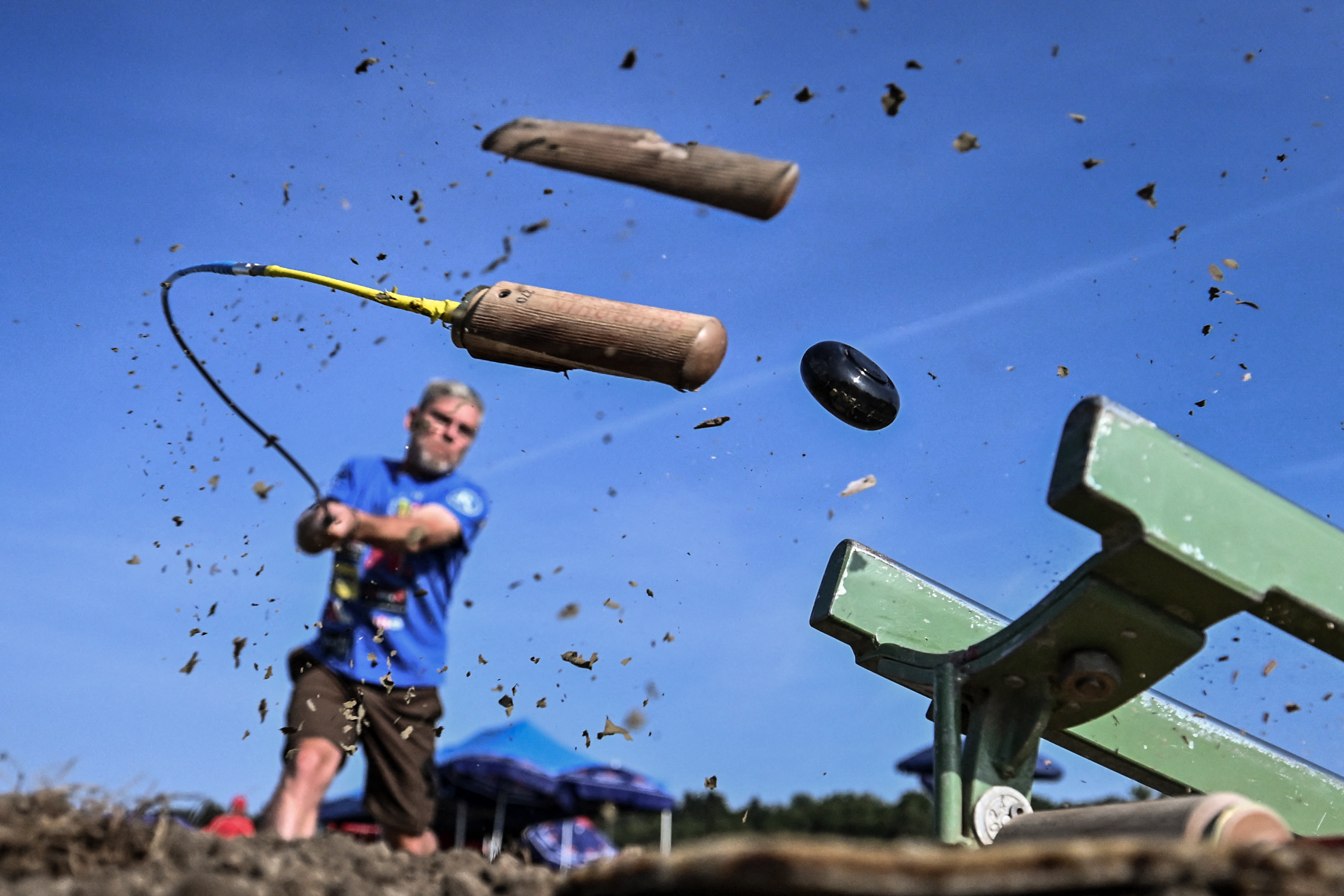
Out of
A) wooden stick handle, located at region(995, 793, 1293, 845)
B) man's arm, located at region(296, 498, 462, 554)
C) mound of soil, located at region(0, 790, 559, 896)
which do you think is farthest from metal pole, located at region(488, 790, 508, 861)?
wooden stick handle, located at region(995, 793, 1293, 845)

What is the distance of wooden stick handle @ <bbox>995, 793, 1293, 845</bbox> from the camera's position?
201cm

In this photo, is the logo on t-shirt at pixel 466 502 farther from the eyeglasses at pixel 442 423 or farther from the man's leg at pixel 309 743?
Answer: the man's leg at pixel 309 743

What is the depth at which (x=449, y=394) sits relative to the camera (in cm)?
423

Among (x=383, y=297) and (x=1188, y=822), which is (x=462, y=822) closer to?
(x=383, y=297)

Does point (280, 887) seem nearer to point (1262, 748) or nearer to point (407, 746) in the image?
point (407, 746)

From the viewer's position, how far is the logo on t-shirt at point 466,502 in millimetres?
4074

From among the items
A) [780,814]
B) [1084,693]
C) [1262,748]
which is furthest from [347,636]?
[780,814]

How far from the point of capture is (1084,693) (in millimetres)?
3115

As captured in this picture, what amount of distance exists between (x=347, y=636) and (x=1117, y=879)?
2.91 meters

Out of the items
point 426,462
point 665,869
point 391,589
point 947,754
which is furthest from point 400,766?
point 665,869

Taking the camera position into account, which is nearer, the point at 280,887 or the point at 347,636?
the point at 280,887

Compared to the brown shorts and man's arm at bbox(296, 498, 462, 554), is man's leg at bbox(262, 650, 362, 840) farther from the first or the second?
man's arm at bbox(296, 498, 462, 554)

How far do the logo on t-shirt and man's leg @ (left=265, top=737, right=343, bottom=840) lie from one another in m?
0.93

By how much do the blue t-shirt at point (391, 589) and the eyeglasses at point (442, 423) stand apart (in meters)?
0.19
